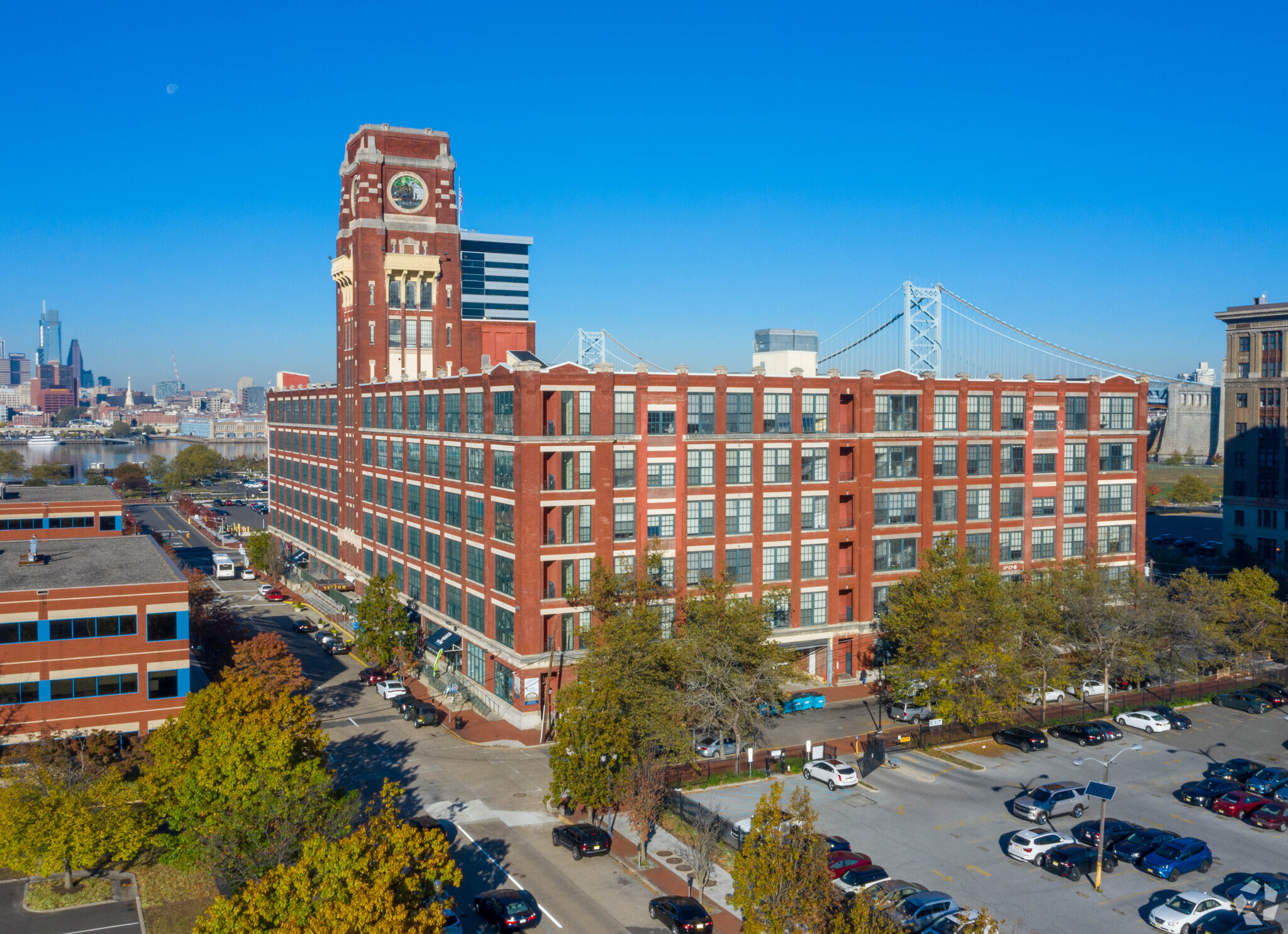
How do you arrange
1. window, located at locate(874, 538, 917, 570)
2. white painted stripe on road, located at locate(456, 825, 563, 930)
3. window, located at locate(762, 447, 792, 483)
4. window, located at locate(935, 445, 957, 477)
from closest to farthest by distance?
white painted stripe on road, located at locate(456, 825, 563, 930), window, located at locate(762, 447, 792, 483), window, located at locate(874, 538, 917, 570), window, located at locate(935, 445, 957, 477)

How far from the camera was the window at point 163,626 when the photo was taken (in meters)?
51.2

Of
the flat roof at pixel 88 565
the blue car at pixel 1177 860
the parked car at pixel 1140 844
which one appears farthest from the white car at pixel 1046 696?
the flat roof at pixel 88 565

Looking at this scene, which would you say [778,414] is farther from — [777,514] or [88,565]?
[88,565]

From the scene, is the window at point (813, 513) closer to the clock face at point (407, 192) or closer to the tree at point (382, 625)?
the tree at point (382, 625)

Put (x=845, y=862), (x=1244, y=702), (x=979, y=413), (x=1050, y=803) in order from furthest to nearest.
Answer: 1. (x=979, y=413)
2. (x=1244, y=702)
3. (x=1050, y=803)
4. (x=845, y=862)

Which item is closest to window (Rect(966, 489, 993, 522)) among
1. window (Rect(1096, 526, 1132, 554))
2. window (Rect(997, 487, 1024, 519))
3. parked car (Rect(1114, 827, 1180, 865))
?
window (Rect(997, 487, 1024, 519))

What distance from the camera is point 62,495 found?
8406cm

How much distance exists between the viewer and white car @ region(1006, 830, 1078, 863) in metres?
42.7

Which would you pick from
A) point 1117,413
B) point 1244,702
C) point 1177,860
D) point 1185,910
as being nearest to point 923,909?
point 1185,910

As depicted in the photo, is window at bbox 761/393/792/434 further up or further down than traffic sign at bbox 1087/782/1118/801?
further up

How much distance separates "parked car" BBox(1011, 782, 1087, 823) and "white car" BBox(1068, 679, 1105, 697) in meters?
19.9

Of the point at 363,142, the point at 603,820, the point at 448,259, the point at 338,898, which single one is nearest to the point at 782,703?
the point at 603,820

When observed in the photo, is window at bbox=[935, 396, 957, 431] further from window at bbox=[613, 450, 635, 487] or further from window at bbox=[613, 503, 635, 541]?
window at bbox=[613, 503, 635, 541]

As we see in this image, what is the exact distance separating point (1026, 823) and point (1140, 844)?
17.4 ft
